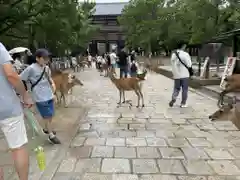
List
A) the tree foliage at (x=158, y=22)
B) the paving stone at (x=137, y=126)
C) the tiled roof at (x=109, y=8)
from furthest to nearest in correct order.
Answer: the tiled roof at (x=109, y=8) → the tree foliage at (x=158, y=22) → the paving stone at (x=137, y=126)

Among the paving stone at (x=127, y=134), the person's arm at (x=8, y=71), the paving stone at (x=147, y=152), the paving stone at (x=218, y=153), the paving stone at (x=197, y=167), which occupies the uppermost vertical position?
the person's arm at (x=8, y=71)

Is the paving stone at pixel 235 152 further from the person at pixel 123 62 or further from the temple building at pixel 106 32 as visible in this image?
the temple building at pixel 106 32

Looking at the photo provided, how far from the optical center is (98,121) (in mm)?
7398

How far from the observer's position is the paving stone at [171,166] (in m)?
4.22

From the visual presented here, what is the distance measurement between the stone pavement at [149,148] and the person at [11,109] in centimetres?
97

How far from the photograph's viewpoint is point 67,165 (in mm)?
4477

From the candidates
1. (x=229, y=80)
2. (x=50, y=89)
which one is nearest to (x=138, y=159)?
(x=50, y=89)

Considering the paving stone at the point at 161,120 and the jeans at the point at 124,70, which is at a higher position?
the jeans at the point at 124,70

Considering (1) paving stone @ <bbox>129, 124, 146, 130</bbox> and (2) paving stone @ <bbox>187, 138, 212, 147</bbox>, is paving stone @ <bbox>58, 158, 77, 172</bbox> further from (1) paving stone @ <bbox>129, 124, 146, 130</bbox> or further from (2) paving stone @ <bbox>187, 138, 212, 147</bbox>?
(1) paving stone @ <bbox>129, 124, 146, 130</bbox>

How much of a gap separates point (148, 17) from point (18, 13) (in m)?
23.0

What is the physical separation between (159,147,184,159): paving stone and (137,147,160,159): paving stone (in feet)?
0.32

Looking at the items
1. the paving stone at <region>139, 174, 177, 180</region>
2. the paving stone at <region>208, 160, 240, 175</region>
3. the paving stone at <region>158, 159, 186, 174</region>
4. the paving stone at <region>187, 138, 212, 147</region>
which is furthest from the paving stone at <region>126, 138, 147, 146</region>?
the paving stone at <region>139, 174, 177, 180</region>

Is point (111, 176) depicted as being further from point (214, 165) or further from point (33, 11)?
point (33, 11)

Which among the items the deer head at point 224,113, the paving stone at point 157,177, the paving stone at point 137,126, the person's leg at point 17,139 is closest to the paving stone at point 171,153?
the paving stone at point 157,177
